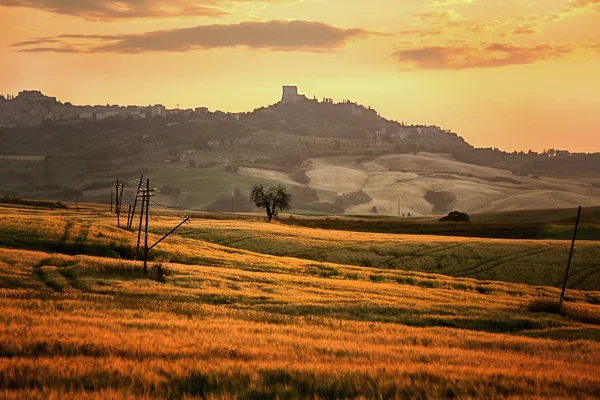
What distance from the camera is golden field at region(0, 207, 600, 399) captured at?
15.6 m

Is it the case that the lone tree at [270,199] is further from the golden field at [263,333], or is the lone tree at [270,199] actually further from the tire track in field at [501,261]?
the golden field at [263,333]

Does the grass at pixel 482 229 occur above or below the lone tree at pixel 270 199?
below

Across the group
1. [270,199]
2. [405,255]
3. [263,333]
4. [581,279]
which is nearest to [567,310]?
[263,333]

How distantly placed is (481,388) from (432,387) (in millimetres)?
1113

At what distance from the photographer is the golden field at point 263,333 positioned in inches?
613

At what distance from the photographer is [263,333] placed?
26844 mm

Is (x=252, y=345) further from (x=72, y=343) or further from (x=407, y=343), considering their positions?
(x=407, y=343)

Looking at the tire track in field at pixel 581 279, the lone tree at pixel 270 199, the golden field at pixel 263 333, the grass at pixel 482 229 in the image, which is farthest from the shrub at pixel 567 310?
the lone tree at pixel 270 199

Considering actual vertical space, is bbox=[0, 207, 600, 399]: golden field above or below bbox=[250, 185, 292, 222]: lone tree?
below

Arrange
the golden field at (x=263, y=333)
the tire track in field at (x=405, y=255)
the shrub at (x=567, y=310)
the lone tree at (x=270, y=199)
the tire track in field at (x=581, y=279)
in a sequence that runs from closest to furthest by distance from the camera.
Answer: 1. the golden field at (x=263, y=333)
2. the shrub at (x=567, y=310)
3. the tire track in field at (x=581, y=279)
4. the tire track in field at (x=405, y=255)
5. the lone tree at (x=270, y=199)

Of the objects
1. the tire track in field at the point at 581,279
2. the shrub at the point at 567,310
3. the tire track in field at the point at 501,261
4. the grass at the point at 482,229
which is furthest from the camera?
the grass at the point at 482,229

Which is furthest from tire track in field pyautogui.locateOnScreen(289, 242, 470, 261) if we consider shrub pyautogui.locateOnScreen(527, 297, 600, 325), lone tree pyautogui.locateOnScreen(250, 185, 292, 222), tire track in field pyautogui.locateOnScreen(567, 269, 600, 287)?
lone tree pyautogui.locateOnScreen(250, 185, 292, 222)

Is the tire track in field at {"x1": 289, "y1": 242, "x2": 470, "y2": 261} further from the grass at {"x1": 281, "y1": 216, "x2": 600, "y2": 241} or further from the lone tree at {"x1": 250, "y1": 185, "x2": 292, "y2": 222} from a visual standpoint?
the lone tree at {"x1": 250, "y1": 185, "x2": 292, "y2": 222}

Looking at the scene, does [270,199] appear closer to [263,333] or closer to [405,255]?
[405,255]
